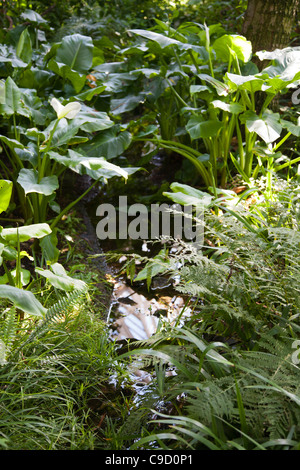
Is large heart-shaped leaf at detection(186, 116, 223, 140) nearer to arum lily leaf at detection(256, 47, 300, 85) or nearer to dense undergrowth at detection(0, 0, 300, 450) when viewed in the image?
dense undergrowth at detection(0, 0, 300, 450)

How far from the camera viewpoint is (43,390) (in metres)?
1.47

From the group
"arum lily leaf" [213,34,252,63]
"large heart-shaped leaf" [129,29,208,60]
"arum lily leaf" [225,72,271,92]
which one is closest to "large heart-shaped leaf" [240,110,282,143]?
"arum lily leaf" [225,72,271,92]

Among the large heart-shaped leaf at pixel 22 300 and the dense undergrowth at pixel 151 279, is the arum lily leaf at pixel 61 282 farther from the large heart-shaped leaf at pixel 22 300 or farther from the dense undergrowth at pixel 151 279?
the large heart-shaped leaf at pixel 22 300

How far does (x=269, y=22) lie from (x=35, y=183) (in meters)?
2.17

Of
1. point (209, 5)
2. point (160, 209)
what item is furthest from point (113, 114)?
point (209, 5)

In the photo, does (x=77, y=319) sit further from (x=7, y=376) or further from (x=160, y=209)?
(x=160, y=209)

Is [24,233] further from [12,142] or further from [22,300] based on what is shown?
[12,142]

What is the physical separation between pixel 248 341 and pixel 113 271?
1.16 metres

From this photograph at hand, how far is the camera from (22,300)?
1392 millimetres

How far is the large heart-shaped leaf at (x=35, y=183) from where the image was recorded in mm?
2061

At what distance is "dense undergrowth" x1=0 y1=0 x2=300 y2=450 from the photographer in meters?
1.27

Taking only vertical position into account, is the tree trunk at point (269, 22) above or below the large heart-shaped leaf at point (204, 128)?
above

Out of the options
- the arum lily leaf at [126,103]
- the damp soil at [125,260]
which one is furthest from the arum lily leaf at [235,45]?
the damp soil at [125,260]

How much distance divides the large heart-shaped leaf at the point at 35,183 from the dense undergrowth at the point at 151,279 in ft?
0.04
